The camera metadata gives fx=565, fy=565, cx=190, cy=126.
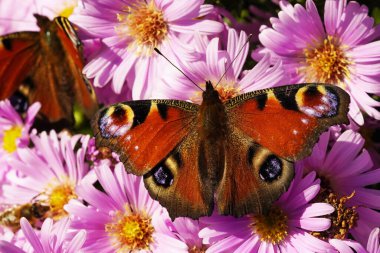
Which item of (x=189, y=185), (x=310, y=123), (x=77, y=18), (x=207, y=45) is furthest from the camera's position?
(x=77, y=18)

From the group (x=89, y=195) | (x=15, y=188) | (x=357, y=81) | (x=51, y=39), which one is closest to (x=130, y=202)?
(x=89, y=195)

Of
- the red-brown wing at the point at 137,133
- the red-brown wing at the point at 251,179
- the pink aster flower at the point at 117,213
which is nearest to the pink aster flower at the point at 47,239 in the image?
the pink aster flower at the point at 117,213

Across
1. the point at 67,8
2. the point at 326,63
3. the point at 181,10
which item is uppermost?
the point at 67,8

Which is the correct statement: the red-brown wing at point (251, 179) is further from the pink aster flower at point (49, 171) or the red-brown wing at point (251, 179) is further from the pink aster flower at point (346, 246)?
the pink aster flower at point (49, 171)

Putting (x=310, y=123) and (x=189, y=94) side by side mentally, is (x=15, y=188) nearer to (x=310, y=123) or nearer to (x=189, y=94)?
(x=189, y=94)

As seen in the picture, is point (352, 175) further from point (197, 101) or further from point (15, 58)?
point (15, 58)

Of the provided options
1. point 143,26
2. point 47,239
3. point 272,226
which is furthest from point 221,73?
point 47,239
